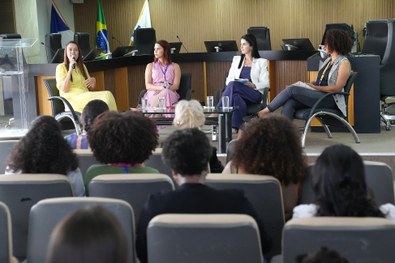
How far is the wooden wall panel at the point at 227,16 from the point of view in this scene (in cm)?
1444

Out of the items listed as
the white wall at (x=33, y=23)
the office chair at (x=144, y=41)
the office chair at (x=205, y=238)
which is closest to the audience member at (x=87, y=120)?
the office chair at (x=205, y=238)

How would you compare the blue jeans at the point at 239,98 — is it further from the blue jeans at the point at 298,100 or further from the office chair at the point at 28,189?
the office chair at the point at 28,189

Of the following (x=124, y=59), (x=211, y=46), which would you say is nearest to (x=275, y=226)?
(x=124, y=59)

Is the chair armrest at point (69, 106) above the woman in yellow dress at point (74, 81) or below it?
below

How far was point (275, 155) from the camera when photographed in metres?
3.25

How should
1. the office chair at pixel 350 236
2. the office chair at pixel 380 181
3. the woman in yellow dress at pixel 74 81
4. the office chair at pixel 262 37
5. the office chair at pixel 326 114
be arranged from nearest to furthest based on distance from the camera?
the office chair at pixel 350 236, the office chair at pixel 380 181, the office chair at pixel 326 114, the woman in yellow dress at pixel 74 81, the office chair at pixel 262 37

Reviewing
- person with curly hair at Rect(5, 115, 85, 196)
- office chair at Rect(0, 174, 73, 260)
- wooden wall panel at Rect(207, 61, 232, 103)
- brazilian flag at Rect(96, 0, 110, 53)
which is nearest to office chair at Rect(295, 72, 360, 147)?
person with curly hair at Rect(5, 115, 85, 196)

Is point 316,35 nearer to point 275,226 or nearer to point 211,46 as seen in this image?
A: point 211,46

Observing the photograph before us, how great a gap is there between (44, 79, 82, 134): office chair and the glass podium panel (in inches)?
19.1

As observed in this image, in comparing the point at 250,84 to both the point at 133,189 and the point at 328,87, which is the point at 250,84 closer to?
the point at 328,87

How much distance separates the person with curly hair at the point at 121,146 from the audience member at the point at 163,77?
4414 millimetres

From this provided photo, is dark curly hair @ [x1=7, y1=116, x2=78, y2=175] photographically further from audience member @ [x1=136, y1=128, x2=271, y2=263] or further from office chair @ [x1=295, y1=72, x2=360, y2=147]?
office chair @ [x1=295, y1=72, x2=360, y2=147]

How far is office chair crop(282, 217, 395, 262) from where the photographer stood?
225 centimetres

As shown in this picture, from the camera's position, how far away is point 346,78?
6.83 meters
